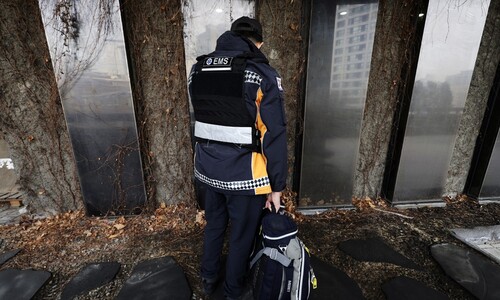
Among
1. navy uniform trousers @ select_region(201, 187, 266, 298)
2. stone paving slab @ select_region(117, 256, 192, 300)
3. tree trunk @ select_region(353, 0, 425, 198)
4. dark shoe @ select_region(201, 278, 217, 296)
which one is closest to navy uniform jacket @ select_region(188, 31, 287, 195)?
navy uniform trousers @ select_region(201, 187, 266, 298)

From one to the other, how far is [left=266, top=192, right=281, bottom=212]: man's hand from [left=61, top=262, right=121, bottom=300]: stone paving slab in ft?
5.64

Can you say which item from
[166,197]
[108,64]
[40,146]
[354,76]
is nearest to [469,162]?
[354,76]

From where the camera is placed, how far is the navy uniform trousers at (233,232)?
1806mm

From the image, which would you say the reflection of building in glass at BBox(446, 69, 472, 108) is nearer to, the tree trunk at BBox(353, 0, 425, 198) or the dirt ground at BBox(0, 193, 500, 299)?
the tree trunk at BBox(353, 0, 425, 198)

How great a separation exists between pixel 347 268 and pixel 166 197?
2.43 m

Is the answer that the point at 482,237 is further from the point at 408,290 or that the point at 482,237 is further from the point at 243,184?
the point at 243,184

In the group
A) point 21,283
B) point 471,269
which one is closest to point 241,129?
point 21,283

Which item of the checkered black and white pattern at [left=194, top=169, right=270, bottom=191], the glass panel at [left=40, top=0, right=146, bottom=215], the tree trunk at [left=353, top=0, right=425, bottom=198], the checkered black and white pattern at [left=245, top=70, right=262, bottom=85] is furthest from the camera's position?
the tree trunk at [left=353, top=0, right=425, bottom=198]

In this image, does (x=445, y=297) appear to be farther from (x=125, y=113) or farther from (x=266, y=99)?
(x=125, y=113)

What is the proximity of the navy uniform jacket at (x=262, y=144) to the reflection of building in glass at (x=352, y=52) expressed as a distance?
5.44 feet

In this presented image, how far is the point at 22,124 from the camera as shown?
2.97m

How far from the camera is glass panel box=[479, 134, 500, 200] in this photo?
3.49 metres

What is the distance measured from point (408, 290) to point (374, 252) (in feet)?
1.66

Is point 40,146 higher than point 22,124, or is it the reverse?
point 22,124
